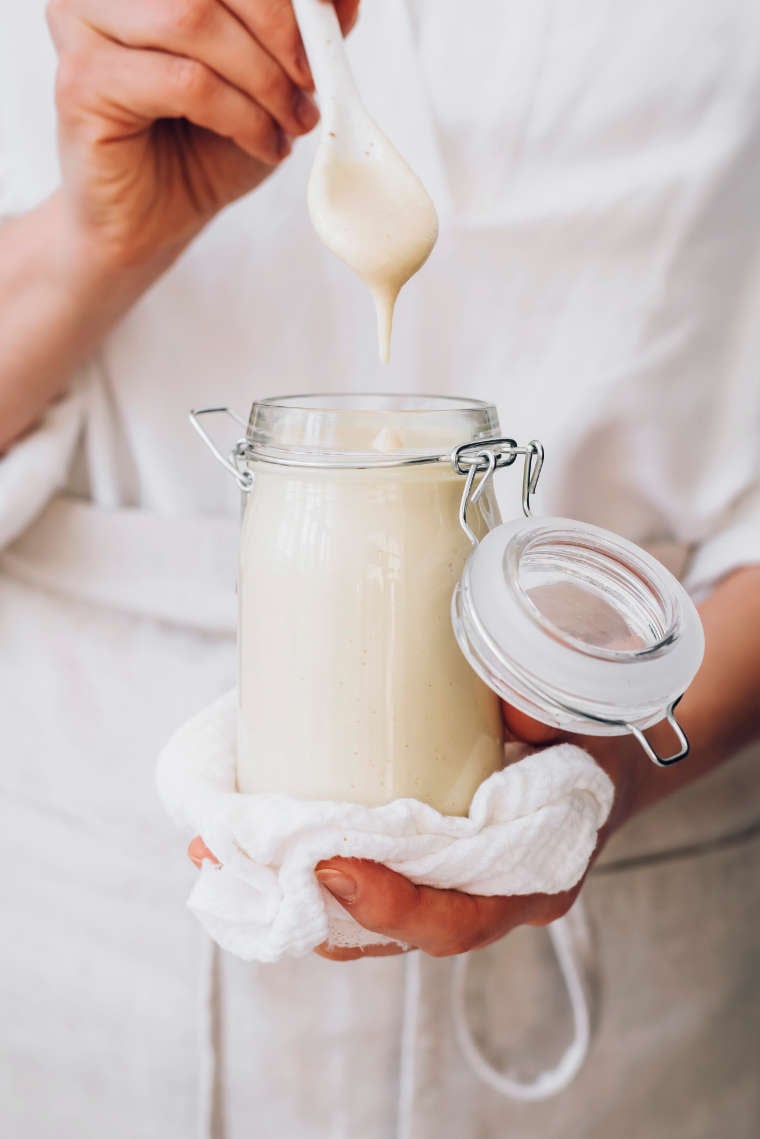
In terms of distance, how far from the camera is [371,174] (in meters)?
0.46

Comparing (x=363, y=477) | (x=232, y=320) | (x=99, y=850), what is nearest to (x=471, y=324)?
(x=232, y=320)

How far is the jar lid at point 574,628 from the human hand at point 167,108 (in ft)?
0.83

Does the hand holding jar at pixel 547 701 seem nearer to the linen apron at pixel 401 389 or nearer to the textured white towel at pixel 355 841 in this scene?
the textured white towel at pixel 355 841

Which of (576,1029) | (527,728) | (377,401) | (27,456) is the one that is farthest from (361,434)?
(576,1029)

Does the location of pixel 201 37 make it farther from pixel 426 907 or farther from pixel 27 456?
pixel 426 907

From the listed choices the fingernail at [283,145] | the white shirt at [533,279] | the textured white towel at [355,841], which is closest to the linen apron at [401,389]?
the white shirt at [533,279]

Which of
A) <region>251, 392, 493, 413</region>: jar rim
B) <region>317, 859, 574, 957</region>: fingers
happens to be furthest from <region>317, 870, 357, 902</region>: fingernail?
<region>251, 392, 493, 413</region>: jar rim

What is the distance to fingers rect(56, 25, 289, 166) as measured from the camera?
1.65 ft

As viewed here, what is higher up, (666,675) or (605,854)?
(666,675)

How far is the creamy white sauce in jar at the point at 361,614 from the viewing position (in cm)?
44

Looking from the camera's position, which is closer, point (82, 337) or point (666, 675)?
point (666, 675)

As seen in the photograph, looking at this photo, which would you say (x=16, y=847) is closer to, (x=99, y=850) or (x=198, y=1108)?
(x=99, y=850)

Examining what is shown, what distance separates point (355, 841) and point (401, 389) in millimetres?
346

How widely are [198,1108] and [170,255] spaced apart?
540 millimetres
